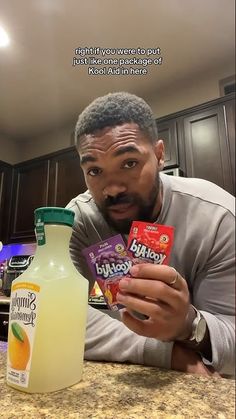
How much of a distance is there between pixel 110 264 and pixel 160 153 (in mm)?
182

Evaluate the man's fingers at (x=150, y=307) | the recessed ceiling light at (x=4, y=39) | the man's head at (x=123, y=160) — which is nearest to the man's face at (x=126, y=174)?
the man's head at (x=123, y=160)

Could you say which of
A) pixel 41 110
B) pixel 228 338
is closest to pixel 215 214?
pixel 228 338

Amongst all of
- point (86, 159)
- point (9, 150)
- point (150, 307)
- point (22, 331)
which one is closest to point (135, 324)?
point (150, 307)

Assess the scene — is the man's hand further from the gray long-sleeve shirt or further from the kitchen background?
the kitchen background

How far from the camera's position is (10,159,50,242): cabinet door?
1.83 feet

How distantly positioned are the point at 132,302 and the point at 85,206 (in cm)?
17

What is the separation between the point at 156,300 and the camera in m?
0.42

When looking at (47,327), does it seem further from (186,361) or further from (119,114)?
(119,114)

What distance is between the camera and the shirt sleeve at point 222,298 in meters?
0.38

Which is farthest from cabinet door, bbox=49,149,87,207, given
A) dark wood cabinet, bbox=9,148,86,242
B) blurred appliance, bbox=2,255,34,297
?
blurred appliance, bbox=2,255,34,297

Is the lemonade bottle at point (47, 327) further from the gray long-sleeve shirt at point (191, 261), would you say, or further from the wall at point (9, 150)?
the wall at point (9, 150)

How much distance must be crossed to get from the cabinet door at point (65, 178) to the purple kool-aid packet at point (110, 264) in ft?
0.32

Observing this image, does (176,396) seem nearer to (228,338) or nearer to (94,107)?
(228,338)

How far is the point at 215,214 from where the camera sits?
41 cm
